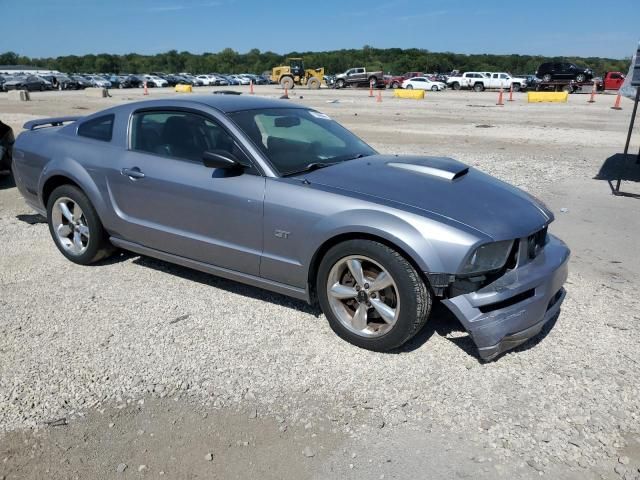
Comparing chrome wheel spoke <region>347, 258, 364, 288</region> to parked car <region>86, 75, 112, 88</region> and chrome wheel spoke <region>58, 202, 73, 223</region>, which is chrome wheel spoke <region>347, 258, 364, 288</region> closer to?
chrome wheel spoke <region>58, 202, 73, 223</region>

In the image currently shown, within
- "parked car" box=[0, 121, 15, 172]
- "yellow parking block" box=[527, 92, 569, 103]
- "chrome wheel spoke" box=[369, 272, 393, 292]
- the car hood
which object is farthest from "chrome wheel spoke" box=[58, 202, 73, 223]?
"yellow parking block" box=[527, 92, 569, 103]

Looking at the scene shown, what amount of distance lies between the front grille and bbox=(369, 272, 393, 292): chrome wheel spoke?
3.09 ft

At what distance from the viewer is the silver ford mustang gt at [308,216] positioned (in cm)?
327

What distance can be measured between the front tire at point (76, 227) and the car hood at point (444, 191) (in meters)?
2.19

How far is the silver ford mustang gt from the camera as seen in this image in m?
3.27

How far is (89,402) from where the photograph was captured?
10.2 feet

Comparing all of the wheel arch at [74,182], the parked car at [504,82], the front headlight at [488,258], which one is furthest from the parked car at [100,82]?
the front headlight at [488,258]

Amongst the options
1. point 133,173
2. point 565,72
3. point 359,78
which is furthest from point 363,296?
point 359,78

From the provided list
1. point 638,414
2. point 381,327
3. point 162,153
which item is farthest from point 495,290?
point 162,153

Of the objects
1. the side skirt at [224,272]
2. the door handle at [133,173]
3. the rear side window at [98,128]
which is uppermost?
the rear side window at [98,128]

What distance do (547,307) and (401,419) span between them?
129 cm

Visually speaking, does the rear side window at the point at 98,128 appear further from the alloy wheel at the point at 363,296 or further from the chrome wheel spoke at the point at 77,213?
the alloy wheel at the point at 363,296

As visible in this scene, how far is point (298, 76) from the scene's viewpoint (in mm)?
49188

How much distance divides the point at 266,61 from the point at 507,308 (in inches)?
5244
